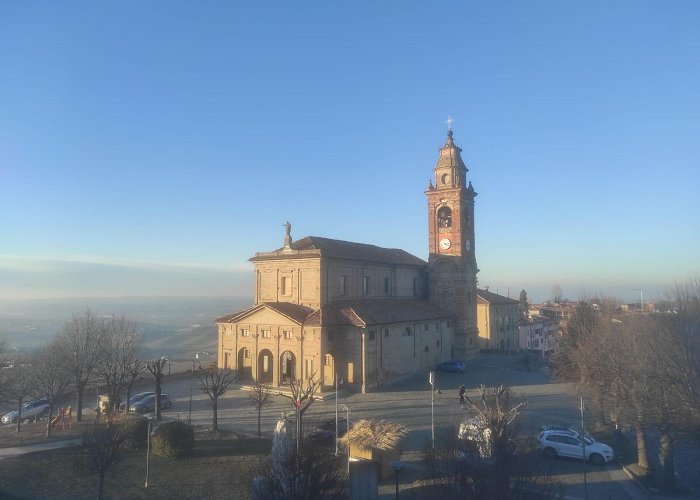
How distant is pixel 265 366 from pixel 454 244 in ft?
78.8

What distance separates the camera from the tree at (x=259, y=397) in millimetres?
25828

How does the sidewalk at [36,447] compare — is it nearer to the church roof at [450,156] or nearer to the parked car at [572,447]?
the parked car at [572,447]

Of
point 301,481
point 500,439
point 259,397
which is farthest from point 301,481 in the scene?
point 259,397

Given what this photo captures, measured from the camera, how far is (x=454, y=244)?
51.6 metres

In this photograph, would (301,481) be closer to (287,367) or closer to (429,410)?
(429,410)

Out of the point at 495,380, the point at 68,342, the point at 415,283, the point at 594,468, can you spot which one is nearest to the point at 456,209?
the point at 415,283

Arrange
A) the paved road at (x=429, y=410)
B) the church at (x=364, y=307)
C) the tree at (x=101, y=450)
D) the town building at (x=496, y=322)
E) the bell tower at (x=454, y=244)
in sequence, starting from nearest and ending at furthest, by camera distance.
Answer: the tree at (x=101, y=450) → the paved road at (x=429, y=410) → the church at (x=364, y=307) → the bell tower at (x=454, y=244) → the town building at (x=496, y=322)

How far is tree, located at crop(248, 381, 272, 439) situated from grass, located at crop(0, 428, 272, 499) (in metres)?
2.84

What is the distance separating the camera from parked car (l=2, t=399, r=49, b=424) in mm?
33250

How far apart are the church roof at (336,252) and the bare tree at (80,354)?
14.7 meters

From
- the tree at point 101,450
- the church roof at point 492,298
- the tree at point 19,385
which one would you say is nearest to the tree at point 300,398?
the tree at point 101,450

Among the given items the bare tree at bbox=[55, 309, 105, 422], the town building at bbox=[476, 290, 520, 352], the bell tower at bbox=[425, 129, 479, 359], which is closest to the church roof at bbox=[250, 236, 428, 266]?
the bell tower at bbox=[425, 129, 479, 359]

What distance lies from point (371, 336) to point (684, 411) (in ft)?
78.6

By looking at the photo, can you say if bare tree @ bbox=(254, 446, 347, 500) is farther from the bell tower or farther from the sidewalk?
the bell tower
